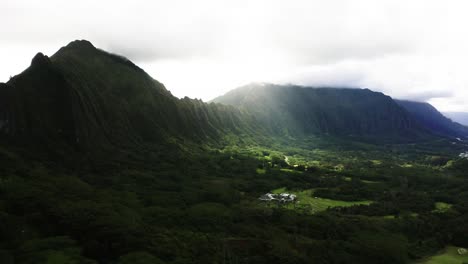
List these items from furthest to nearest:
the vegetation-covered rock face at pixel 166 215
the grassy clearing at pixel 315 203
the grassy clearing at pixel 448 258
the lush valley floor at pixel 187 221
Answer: the grassy clearing at pixel 315 203 → the grassy clearing at pixel 448 258 → the vegetation-covered rock face at pixel 166 215 → the lush valley floor at pixel 187 221

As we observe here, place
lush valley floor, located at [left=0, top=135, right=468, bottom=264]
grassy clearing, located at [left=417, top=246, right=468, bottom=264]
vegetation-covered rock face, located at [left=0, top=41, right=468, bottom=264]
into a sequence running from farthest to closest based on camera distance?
grassy clearing, located at [left=417, top=246, right=468, bottom=264], vegetation-covered rock face, located at [left=0, top=41, right=468, bottom=264], lush valley floor, located at [left=0, top=135, right=468, bottom=264]

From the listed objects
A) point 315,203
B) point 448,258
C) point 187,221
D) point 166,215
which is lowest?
point 448,258

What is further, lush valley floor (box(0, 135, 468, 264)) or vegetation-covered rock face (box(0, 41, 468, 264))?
vegetation-covered rock face (box(0, 41, 468, 264))

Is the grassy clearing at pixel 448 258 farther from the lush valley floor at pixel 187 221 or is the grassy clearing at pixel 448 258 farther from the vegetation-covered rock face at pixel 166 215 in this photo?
the lush valley floor at pixel 187 221

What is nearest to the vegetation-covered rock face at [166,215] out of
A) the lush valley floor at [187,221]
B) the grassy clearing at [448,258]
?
the lush valley floor at [187,221]

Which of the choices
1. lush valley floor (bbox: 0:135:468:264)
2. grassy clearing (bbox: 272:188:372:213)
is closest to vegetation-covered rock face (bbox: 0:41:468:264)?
lush valley floor (bbox: 0:135:468:264)

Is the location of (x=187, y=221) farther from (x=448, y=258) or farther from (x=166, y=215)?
(x=448, y=258)

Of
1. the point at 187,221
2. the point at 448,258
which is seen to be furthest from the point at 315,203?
the point at 187,221

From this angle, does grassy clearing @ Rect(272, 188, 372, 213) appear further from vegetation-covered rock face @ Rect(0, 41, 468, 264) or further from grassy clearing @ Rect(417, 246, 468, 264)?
grassy clearing @ Rect(417, 246, 468, 264)
